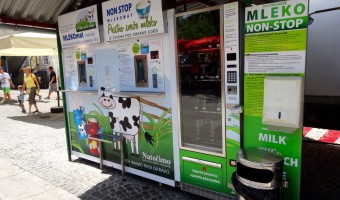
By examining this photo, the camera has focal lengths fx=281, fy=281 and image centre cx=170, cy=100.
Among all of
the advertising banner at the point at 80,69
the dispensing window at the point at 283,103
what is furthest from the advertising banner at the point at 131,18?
the dispensing window at the point at 283,103

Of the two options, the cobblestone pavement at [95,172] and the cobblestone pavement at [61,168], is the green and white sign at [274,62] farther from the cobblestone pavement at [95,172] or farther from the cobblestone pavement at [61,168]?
the cobblestone pavement at [61,168]

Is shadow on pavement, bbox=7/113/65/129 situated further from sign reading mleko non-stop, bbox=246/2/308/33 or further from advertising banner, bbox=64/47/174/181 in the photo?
sign reading mleko non-stop, bbox=246/2/308/33

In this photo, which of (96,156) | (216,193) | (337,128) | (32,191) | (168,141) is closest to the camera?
(216,193)

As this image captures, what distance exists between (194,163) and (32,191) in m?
2.40

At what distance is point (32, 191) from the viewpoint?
403 cm

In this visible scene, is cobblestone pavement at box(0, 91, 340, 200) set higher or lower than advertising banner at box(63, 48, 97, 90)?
lower

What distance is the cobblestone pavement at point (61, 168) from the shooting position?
3814 millimetres

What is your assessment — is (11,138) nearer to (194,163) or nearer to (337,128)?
(194,163)

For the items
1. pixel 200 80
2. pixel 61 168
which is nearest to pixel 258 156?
pixel 200 80

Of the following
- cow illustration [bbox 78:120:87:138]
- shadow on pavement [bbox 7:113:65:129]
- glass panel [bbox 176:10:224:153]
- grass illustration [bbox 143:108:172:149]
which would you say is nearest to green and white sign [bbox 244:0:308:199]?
glass panel [bbox 176:10:224:153]

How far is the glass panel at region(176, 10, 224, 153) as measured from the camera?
10.4 feet

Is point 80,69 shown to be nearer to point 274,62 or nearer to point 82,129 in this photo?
point 82,129

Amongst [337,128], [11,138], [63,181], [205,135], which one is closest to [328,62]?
[337,128]

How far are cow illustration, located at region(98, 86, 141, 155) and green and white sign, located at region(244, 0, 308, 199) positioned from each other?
1.66m
